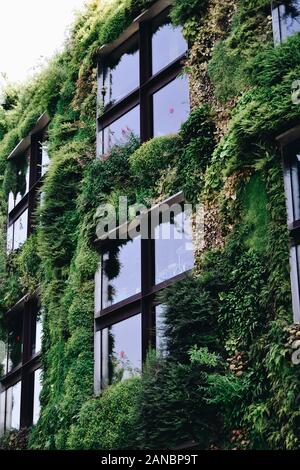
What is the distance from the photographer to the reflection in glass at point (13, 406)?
1864 cm

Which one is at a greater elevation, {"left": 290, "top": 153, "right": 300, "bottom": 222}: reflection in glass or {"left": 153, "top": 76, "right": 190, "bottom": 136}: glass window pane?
{"left": 153, "top": 76, "right": 190, "bottom": 136}: glass window pane

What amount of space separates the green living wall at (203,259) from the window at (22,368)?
89cm

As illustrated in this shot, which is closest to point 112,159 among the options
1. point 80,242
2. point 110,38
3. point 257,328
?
point 80,242

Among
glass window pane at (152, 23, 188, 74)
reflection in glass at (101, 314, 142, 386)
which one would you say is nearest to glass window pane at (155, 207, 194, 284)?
reflection in glass at (101, 314, 142, 386)

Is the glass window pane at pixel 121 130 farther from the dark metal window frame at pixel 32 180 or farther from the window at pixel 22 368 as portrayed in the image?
the window at pixel 22 368

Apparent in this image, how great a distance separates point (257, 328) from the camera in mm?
11523

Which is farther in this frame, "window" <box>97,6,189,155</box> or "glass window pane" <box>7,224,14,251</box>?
"glass window pane" <box>7,224,14,251</box>

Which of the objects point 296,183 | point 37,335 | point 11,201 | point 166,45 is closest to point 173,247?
point 296,183

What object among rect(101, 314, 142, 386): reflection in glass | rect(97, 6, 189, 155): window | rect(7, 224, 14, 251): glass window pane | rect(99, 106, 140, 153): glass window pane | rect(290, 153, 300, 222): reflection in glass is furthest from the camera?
rect(7, 224, 14, 251): glass window pane

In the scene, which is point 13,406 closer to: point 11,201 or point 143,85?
point 11,201

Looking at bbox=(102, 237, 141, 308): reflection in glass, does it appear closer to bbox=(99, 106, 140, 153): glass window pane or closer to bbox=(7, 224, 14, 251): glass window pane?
bbox=(99, 106, 140, 153): glass window pane

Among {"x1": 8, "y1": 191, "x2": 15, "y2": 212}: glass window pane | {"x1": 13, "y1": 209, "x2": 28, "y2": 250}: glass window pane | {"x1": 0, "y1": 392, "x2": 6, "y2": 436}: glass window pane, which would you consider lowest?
{"x1": 0, "y1": 392, "x2": 6, "y2": 436}: glass window pane

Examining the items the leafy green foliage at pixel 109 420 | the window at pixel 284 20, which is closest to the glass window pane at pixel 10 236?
the leafy green foliage at pixel 109 420

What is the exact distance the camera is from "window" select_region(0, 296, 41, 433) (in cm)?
1820
